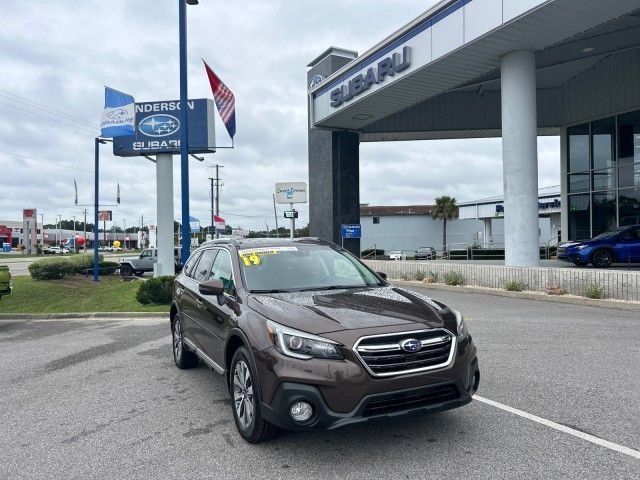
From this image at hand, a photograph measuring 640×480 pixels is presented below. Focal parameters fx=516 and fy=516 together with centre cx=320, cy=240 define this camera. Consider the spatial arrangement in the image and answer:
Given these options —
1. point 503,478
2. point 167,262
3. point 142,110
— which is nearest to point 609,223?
point 167,262

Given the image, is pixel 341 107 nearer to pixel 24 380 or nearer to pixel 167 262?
pixel 167 262

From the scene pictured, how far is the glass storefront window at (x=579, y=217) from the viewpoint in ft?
78.3

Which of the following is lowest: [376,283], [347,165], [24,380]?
[24,380]

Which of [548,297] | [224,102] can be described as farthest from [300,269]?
[224,102]

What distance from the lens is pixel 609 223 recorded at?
22672mm

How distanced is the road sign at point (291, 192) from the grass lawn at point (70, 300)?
5.97 metres

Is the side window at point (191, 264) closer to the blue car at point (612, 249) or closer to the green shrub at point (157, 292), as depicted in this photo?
the green shrub at point (157, 292)

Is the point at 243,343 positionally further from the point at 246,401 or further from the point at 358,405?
the point at 358,405

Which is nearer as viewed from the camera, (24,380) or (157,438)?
(157,438)

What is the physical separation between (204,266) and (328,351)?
2.93 meters

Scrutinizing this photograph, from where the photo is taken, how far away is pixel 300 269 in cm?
520

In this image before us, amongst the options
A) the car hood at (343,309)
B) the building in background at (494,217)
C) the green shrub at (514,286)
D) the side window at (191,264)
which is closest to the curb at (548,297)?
the green shrub at (514,286)

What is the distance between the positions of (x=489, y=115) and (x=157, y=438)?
23969 mm

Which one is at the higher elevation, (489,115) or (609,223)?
(489,115)
